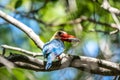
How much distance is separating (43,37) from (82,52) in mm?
2372

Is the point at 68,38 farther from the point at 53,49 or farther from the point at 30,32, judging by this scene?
the point at 30,32

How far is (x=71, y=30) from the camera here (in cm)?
511

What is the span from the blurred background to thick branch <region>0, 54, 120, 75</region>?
0.08 meters

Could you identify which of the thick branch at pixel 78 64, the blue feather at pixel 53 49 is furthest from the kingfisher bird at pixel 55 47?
the thick branch at pixel 78 64

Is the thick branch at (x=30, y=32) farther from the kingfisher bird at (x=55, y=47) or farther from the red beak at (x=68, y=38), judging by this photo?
the red beak at (x=68, y=38)

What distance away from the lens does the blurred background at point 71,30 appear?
125 inches

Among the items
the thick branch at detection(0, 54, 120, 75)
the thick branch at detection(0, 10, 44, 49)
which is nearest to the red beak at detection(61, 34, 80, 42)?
the thick branch at detection(0, 10, 44, 49)

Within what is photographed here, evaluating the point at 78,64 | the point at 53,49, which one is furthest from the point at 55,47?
the point at 78,64

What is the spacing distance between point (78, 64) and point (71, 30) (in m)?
2.37

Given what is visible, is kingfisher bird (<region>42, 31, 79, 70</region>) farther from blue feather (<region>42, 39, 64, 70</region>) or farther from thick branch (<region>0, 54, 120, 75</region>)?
thick branch (<region>0, 54, 120, 75</region>)

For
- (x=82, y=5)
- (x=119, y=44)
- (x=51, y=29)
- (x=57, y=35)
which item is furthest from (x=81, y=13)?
(x=119, y=44)

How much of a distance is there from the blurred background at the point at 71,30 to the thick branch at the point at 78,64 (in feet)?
0.25

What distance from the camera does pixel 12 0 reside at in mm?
5824

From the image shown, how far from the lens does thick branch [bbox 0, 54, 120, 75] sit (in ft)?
8.89
